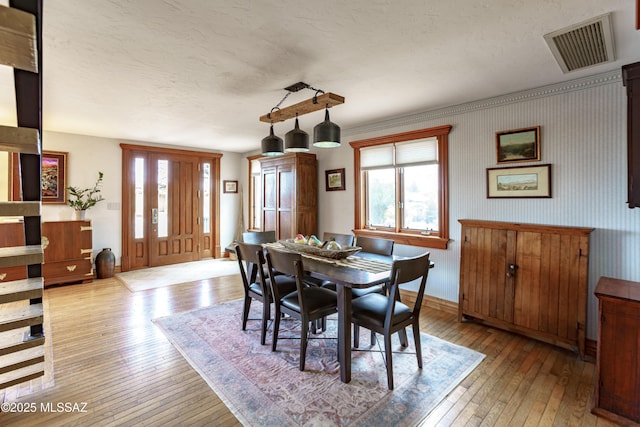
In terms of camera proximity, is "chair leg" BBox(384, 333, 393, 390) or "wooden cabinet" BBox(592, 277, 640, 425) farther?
"chair leg" BBox(384, 333, 393, 390)

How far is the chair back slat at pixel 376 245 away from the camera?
3.06 m

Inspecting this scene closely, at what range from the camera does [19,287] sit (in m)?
1.43

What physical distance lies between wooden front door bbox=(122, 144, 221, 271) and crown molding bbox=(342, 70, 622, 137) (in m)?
3.60

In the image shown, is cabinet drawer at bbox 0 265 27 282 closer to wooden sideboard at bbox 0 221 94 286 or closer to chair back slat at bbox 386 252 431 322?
wooden sideboard at bbox 0 221 94 286

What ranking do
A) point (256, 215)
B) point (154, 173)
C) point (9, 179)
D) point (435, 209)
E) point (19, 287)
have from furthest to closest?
point (256, 215) < point (154, 173) < point (9, 179) < point (435, 209) < point (19, 287)

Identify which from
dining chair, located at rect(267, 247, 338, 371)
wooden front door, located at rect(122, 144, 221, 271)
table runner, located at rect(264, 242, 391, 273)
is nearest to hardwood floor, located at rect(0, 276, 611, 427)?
dining chair, located at rect(267, 247, 338, 371)

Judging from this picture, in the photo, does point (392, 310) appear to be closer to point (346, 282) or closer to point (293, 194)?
point (346, 282)

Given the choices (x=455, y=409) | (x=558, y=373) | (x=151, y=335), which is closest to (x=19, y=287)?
(x=151, y=335)

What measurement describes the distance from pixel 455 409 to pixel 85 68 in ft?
12.1

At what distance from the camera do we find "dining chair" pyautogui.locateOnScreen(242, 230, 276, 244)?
3.77 meters

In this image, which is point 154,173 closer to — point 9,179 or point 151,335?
point 9,179

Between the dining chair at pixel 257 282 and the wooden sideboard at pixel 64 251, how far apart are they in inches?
128

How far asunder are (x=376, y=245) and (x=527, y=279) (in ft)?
4.63

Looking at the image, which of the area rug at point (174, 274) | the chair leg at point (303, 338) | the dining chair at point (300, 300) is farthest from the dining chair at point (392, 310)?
the area rug at point (174, 274)
